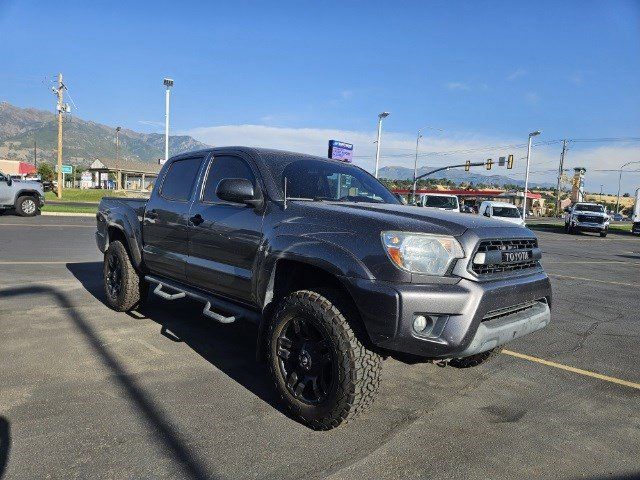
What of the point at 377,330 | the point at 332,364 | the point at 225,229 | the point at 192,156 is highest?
the point at 192,156

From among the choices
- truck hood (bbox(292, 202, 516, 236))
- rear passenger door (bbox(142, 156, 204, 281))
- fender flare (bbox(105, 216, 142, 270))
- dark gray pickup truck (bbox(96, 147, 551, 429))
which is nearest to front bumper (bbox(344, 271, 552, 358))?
dark gray pickup truck (bbox(96, 147, 551, 429))

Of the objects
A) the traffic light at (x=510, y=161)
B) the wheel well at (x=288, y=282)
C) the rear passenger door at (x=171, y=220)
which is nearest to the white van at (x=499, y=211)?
the traffic light at (x=510, y=161)

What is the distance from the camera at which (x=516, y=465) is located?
2713mm

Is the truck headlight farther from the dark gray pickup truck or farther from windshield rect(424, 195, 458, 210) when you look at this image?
windshield rect(424, 195, 458, 210)

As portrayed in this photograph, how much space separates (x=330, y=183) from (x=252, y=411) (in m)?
1.98

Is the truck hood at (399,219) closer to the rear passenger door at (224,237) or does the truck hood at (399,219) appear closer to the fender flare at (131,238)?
the rear passenger door at (224,237)

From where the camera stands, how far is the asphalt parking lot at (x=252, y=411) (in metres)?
2.64

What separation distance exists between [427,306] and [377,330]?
1.04 ft

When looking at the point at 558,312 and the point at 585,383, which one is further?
the point at 558,312

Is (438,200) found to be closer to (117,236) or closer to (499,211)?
(499,211)

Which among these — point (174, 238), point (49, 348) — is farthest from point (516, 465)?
point (49, 348)

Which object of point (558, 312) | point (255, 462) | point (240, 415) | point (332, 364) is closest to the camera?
point (255, 462)

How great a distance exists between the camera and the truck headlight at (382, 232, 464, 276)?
286cm

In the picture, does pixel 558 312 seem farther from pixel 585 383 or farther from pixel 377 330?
pixel 377 330
